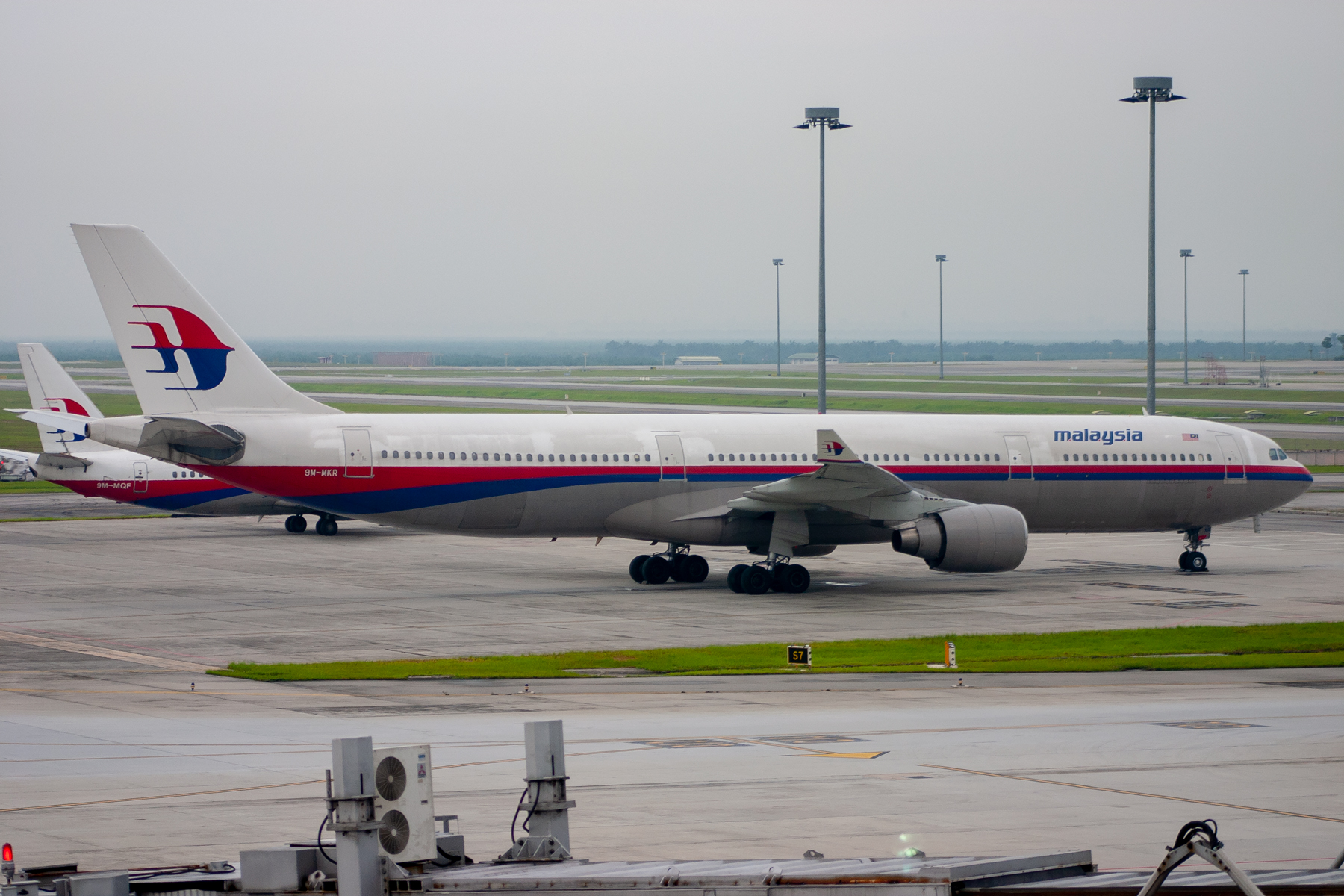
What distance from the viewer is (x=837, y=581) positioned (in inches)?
1587

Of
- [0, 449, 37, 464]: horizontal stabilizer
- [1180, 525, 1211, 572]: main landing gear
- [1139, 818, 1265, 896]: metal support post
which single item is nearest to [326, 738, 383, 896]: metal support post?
[1139, 818, 1265, 896]: metal support post

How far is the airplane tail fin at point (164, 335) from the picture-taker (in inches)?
1321

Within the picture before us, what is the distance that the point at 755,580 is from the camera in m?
37.2

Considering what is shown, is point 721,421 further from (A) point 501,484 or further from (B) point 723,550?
(B) point 723,550

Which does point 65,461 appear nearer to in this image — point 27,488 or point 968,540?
point 27,488

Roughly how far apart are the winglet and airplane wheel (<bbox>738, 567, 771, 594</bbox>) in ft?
10.7

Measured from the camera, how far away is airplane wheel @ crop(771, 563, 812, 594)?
123 ft

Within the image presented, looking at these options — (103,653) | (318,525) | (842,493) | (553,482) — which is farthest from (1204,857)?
(318,525)

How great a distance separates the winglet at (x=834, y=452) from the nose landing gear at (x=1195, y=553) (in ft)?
38.6

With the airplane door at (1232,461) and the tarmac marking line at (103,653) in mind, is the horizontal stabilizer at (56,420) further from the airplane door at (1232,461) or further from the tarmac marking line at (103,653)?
the airplane door at (1232,461)

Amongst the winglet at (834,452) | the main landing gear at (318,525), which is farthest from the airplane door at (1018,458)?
the main landing gear at (318,525)

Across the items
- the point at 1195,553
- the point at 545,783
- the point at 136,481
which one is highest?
the point at 545,783

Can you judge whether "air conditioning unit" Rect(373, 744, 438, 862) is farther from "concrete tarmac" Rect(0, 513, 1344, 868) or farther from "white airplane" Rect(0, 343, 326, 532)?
"white airplane" Rect(0, 343, 326, 532)

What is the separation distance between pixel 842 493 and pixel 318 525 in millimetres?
23147
